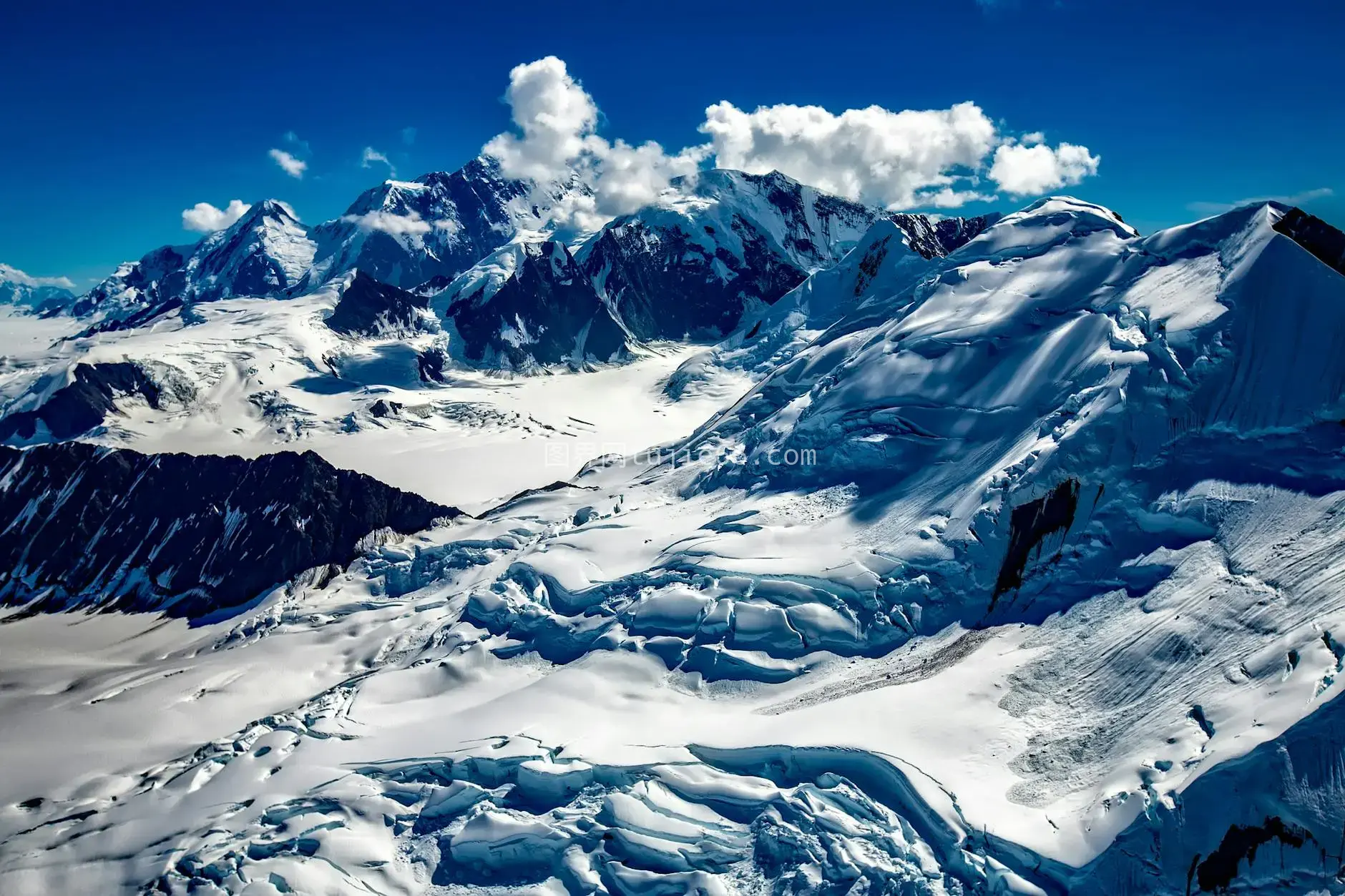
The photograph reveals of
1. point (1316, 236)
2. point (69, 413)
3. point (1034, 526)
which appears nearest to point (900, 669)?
point (1034, 526)

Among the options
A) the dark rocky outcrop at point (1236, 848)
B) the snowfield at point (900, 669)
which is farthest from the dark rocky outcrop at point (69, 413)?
the dark rocky outcrop at point (1236, 848)

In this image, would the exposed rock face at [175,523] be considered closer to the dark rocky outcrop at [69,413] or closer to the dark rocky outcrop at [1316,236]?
the dark rocky outcrop at [69,413]

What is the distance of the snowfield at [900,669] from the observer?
33375 millimetres

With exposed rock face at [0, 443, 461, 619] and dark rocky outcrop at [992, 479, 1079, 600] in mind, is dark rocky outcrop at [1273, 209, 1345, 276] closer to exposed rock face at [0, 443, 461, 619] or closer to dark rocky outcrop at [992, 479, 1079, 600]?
dark rocky outcrop at [992, 479, 1079, 600]

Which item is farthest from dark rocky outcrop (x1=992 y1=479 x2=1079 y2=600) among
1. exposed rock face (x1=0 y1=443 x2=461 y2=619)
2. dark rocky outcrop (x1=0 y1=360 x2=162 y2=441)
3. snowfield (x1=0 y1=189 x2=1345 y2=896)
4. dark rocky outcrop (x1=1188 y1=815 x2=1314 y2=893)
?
dark rocky outcrop (x1=0 y1=360 x2=162 y2=441)

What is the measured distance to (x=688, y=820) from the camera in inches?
1516

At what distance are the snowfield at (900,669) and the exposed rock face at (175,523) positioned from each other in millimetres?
29458

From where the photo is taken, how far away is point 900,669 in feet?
150

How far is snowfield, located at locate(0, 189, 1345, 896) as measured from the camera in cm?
3338

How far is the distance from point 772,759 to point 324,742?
30970 mm

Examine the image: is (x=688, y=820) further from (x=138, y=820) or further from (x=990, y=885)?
(x=138, y=820)

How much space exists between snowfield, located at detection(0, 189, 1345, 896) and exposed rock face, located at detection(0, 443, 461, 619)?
1160 inches

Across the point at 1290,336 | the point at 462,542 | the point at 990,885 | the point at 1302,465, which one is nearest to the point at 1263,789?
the point at 990,885

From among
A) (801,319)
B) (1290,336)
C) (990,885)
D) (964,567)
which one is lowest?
(990,885)
